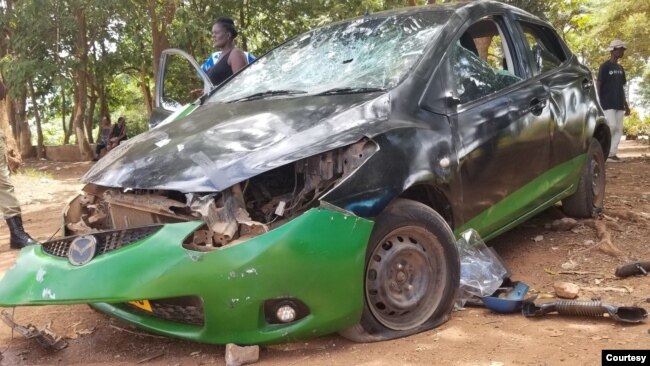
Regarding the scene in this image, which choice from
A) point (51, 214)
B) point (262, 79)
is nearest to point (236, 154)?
point (262, 79)

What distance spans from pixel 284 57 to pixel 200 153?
5.12 feet

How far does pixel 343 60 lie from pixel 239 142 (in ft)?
3.71

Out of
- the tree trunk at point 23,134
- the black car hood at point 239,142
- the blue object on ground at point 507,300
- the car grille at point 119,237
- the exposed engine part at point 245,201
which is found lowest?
the tree trunk at point 23,134

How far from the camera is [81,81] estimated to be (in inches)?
748

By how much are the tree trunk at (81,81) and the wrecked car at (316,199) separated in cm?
1535

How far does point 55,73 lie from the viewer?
17.0 m

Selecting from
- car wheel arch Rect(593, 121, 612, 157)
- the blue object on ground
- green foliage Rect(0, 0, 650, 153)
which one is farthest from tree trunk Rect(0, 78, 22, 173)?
the blue object on ground

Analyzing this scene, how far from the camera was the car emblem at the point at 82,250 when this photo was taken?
8.11 ft

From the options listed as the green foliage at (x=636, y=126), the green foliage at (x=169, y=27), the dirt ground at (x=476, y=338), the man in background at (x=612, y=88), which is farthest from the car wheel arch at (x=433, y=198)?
the green foliage at (x=636, y=126)

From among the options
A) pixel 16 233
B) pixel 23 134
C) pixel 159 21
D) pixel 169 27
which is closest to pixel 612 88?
pixel 16 233

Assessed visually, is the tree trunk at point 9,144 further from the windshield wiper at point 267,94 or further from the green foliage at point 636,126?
the green foliage at point 636,126

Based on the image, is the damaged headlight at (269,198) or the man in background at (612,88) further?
the man in background at (612,88)

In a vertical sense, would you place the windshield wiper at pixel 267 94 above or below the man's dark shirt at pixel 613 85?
above

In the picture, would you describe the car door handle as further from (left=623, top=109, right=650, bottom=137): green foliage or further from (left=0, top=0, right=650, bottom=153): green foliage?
(left=623, top=109, right=650, bottom=137): green foliage
